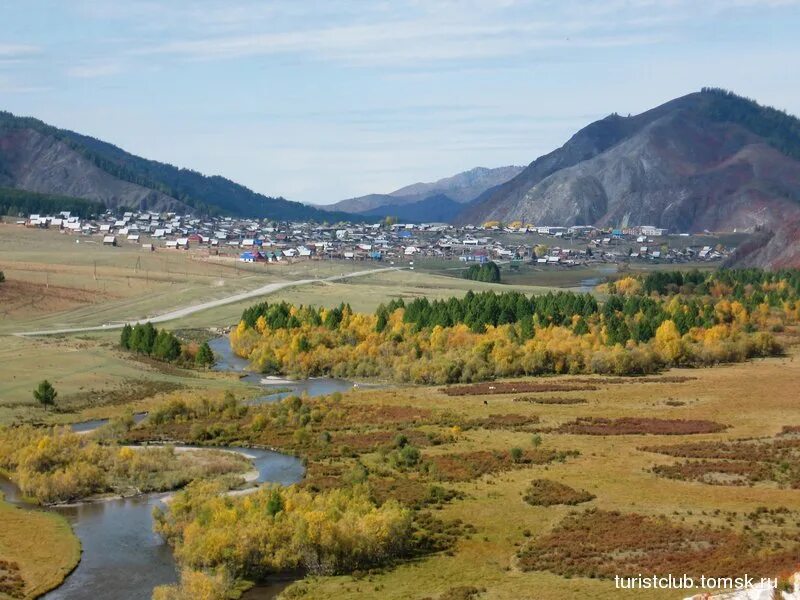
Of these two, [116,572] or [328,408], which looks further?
[328,408]

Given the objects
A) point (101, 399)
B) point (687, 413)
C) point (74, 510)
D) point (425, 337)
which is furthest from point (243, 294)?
point (74, 510)

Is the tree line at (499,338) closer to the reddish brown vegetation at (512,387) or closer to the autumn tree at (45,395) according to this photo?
the reddish brown vegetation at (512,387)

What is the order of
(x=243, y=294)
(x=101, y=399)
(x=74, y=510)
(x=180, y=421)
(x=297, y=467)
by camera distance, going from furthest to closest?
(x=243, y=294) < (x=101, y=399) < (x=180, y=421) < (x=297, y=467) < (x=74, y=510)

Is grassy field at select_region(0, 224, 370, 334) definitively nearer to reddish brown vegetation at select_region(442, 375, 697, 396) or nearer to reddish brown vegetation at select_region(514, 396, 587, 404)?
reddish brown vegetation at select_region(442, 375, 697, 396)

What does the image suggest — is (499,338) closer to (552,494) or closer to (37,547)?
(552,494)

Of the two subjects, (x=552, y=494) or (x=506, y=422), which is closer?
(x=552, y=494)

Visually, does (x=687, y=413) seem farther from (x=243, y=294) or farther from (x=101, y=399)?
(x=243, y=294)

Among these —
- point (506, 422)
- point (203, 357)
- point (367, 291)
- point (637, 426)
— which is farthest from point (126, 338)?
point (367, 291)

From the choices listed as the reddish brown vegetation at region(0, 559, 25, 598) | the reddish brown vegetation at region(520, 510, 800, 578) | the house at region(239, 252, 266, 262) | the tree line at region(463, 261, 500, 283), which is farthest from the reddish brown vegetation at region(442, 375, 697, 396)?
the house at region(239, 252, 266, 262)
